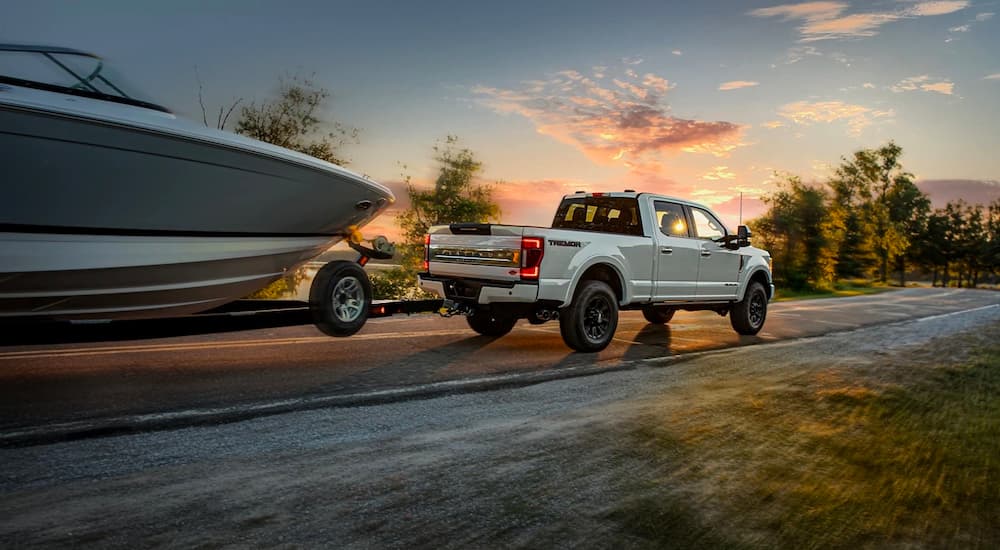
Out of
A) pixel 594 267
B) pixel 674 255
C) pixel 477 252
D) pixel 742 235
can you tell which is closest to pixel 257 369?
pixel 477 252

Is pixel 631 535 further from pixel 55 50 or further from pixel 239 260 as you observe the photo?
pixel 55 50

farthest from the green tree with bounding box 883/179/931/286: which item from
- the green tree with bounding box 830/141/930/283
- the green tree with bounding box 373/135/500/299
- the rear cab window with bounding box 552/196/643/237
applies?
the rear cab window with bounding box 552/196/643/237

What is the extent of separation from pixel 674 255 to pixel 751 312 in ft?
7.51

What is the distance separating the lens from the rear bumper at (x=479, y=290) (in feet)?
25.5

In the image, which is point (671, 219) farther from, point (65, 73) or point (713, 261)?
point (65, 73)

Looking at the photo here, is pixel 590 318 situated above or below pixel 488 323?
above

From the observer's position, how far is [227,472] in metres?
3.56

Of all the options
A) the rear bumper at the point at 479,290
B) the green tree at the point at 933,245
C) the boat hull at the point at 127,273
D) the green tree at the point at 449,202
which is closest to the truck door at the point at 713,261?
the rear bumper at the point at 479,290

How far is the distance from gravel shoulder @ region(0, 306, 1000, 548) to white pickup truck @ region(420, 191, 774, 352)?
2.37 m

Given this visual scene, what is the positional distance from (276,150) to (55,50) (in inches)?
68.7

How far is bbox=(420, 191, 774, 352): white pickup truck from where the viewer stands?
7852 millimetres

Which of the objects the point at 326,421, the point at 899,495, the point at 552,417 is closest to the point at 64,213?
the point at 326,421

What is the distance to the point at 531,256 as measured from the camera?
25.3 feet

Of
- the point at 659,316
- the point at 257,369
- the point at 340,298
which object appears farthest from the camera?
the point at 659,316
